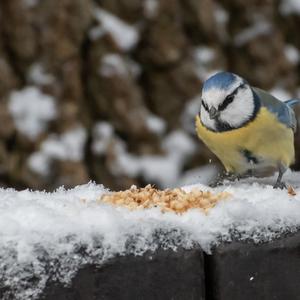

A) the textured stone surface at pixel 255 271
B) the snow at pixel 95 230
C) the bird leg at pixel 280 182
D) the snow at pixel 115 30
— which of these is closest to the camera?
the snow at pixel 95 230

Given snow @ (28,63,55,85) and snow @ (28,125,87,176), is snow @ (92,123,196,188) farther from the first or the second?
snow @ (28,63,55,85)

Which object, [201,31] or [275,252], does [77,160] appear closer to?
[201,31]

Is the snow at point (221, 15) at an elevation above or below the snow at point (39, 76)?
above

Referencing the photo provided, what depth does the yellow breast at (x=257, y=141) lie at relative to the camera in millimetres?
2611

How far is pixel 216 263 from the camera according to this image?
169 centimetres

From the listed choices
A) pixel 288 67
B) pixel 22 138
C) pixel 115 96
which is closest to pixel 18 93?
pixel 22 138

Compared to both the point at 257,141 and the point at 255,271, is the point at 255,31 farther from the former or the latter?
the point at 255,271

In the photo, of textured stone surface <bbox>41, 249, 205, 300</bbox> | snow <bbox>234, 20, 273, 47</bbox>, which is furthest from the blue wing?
snow <bbox>234, 20, 273, 47</bbox>

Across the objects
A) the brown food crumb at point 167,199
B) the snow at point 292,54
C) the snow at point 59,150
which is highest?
the snow at point 292,54

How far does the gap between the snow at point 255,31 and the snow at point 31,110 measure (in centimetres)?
149

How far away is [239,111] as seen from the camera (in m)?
2.62

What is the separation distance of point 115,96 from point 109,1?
0.68 m

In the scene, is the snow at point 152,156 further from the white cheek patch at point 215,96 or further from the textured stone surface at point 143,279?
the textured stone surface at point 143,279

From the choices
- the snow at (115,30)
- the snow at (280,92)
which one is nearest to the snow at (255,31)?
the snow at (280,92)
